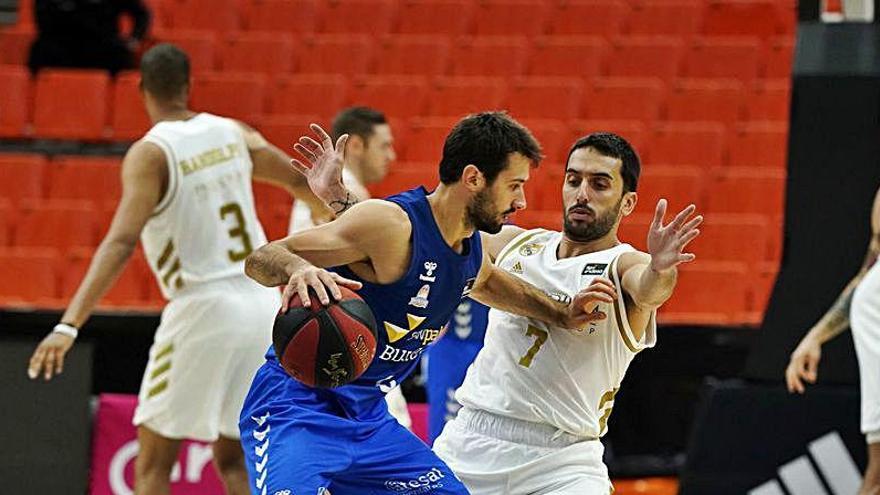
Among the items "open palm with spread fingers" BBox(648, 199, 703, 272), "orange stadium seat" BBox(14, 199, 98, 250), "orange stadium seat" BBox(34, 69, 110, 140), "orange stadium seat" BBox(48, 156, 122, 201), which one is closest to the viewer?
"open palm with spread fingers" BBox(648, 199, 703, 272)

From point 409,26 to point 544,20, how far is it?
125cm

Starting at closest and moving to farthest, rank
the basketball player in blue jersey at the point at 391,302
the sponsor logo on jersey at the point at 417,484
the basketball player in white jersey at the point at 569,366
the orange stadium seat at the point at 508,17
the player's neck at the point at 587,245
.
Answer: the basketball player in blue jersey at the point at 391,302 → the sponsor logo on jersey at the point at 417,484 → the basketball player in white jersey at the point at 569,366 → the player's neck at the point at 587,245 → the orange stadium seat at the point at 508,17

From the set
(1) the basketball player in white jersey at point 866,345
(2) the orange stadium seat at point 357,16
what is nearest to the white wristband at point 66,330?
(1) the basketball player in white jersey at point 866,345

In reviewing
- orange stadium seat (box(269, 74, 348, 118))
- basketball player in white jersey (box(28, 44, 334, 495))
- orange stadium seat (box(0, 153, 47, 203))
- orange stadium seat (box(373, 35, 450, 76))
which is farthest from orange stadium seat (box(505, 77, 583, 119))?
basketball player in white jersey (box(28, 44, 334, 495))

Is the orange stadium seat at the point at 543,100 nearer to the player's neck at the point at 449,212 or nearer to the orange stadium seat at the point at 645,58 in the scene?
the orange stadium seat at the point at 645,58

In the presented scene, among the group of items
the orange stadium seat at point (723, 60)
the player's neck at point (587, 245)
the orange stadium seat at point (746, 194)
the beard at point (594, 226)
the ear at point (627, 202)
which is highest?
the orange stadium seat at point (723, 60)

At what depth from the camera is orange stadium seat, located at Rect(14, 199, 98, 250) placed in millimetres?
10039

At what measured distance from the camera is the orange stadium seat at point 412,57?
40.6 feet

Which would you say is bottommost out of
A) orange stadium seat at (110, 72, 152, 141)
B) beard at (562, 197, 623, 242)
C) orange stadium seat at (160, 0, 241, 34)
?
beard at (562, 197, 623, 242)

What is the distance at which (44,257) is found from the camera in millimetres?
9320

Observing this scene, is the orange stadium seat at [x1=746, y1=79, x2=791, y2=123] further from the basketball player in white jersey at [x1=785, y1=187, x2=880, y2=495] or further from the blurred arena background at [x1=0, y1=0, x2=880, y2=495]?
the basketball player in white jersey at [x1=785, y1=187, x2=880, y2=495]

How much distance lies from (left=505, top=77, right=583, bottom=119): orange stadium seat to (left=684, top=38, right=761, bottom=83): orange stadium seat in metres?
1.28

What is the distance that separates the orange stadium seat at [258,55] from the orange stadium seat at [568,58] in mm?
2148

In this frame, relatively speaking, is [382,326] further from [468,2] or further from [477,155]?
[468,2]
